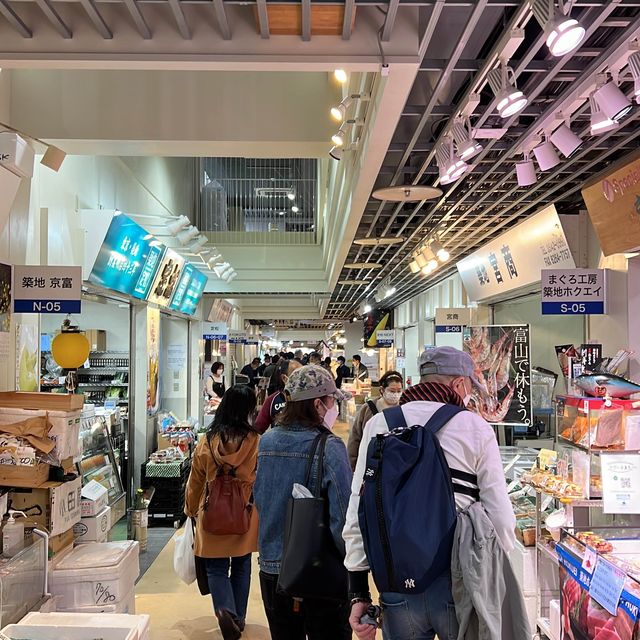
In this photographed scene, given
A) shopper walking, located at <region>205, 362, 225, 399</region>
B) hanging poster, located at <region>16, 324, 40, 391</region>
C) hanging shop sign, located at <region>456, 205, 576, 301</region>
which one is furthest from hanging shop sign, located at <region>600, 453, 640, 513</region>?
shopper walking, located at <region>205, 362, 225, 399</region>

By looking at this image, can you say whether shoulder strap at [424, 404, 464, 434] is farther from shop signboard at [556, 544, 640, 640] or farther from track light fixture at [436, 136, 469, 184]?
track light fixture at [436, 136, 469, 184]

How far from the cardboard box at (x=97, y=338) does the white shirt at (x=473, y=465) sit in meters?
6.85

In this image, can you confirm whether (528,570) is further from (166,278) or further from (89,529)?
(166,278)

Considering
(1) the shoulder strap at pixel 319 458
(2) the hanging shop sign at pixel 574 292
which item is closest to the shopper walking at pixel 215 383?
(2) the hanging shop sign at pixel 574 292

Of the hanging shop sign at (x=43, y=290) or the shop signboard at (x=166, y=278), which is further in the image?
the shop signboard at (x=166, y=278)

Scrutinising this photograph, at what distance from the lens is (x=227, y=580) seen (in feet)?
13.5

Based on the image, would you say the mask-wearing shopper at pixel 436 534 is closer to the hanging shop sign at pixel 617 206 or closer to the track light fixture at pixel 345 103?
the track light fixture at pixel 345 103

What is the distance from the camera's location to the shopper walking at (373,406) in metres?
5.42

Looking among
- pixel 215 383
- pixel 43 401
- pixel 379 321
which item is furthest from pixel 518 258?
pixel 379 321

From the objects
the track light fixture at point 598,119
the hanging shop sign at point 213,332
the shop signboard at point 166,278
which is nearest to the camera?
the track light fixture at point 598,119

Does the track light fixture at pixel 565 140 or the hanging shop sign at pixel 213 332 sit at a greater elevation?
the track light fixture at pixel 565 140

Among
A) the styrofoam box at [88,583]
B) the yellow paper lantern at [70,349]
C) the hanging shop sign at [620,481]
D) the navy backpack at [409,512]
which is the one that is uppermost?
the yellow paper lantern at [70,349]

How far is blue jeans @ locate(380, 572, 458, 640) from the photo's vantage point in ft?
7.05

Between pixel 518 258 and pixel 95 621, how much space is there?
606 centimetres
